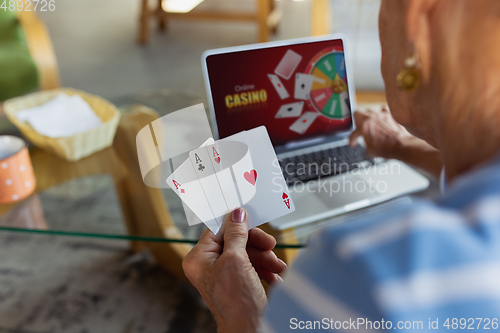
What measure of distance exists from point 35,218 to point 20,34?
5.79 feet

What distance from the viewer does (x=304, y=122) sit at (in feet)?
3.21

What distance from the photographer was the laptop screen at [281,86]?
912 mm

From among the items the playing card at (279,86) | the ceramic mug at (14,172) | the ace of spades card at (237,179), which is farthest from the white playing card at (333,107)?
the ceramic mug at (14,172)

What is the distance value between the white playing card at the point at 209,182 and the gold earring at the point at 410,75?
0.93 ft

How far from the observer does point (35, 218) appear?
1.07 meters

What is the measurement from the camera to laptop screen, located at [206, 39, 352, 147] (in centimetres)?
91

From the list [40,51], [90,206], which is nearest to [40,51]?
[40,51]

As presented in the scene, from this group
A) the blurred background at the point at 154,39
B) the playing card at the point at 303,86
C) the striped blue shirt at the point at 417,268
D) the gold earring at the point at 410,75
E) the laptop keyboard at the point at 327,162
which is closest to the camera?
the striped blue shirt at the point at 417,268

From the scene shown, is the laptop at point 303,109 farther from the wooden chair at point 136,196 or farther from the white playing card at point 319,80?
the wooden chair at point 136,196

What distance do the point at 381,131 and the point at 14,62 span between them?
2.04 metres

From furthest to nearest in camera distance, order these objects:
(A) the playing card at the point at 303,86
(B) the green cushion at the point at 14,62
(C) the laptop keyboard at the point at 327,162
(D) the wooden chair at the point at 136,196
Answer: (B) the green cushion at the point at 14,62 → (D) the wooden chair at the point at 136,196 → (C) the laptop keyboard at the point at 327,162 → (A) the playing card at the point at 303,86

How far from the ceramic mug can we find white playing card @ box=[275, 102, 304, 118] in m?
0.68

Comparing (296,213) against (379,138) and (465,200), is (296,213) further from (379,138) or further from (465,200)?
(465,200)

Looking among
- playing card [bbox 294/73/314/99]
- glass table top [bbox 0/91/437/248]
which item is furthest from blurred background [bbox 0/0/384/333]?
playing card [bbox 294/73/314/99]
